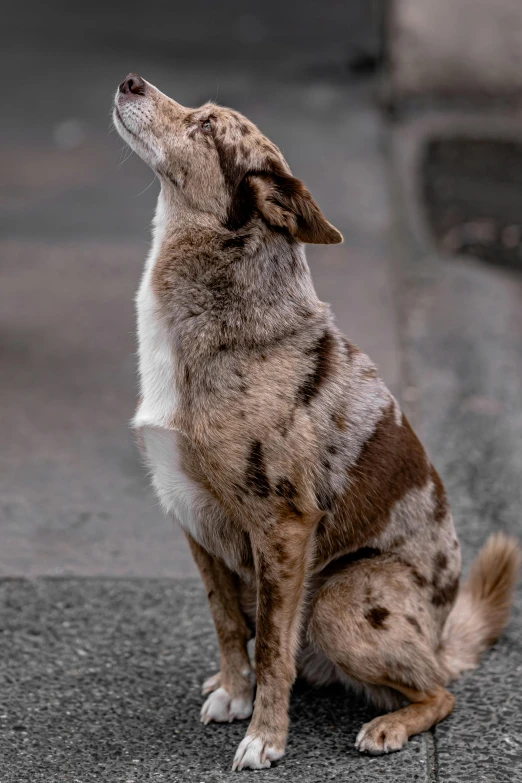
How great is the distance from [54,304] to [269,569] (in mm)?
4647

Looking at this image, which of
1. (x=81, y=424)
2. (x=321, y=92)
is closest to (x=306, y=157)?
(x=321, y=92)

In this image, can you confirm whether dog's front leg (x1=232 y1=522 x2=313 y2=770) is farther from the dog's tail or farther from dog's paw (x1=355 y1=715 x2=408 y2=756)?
the dog's tail

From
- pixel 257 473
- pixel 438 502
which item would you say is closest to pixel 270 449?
pixel 257 473

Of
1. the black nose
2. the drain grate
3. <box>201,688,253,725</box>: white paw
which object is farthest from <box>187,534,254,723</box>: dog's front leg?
the drain grate

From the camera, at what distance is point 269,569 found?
3426 mm

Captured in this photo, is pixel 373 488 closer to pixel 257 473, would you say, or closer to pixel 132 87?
pixel 257 473

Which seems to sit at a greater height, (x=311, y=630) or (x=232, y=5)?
(x=232, y=5)

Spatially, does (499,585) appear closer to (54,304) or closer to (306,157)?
(54,304)

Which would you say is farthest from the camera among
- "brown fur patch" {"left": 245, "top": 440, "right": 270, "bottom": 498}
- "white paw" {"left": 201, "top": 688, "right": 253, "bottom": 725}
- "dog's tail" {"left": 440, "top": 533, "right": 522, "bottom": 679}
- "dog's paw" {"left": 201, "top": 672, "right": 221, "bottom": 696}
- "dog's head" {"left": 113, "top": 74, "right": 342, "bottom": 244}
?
"dog's tail" {"left": 440, "top": 533, "right": 522, "bottom": 679}

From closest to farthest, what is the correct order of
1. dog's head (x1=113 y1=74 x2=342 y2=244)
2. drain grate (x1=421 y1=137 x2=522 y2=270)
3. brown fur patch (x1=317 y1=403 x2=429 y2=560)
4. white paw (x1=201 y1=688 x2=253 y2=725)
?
dog's head (x1=113 y1=74 x2=342 y2=244) < brown fur patch (x1=317 y1=403 x2=429 y2=560) < white paw (x1=201 y1=688 x2=253 y2=725) < drain grate (x1=421 y1=137 x2=522 y2=270)

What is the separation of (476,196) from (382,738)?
Answer: 719cm

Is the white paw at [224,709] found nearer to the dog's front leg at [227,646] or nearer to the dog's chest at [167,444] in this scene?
the dog's front leg at [227,646]

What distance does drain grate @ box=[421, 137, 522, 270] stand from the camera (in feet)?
29.5

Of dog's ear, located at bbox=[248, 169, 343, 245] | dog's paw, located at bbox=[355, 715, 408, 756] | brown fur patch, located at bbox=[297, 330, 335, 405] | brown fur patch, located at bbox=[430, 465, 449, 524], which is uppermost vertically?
dog's ear, located at bbox=[248, 169, 343, 245]
